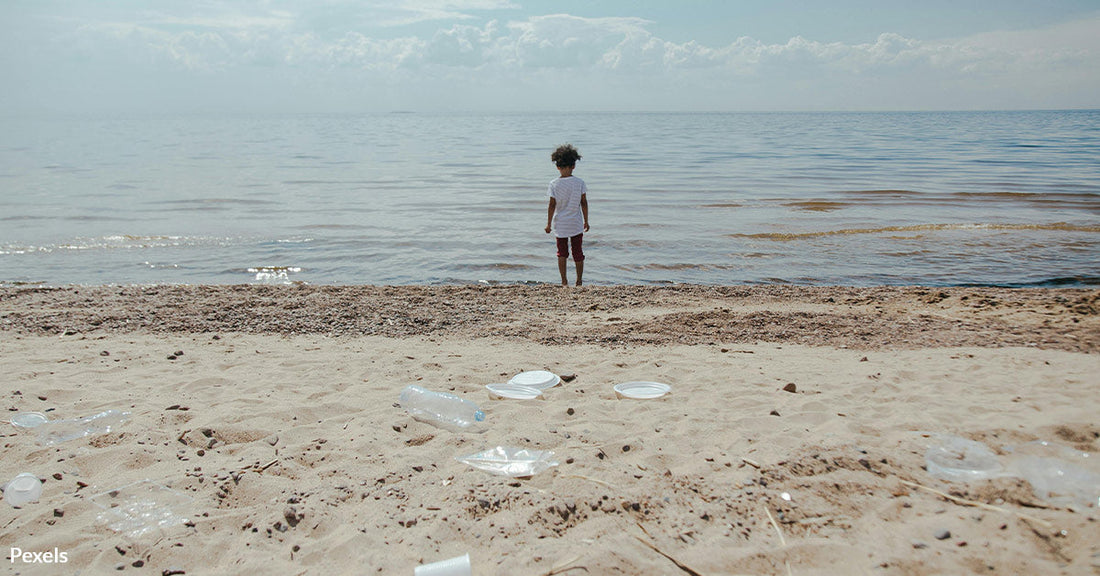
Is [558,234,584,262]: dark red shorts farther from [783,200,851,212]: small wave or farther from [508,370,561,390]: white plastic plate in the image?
[783,200,851,212]: small wave

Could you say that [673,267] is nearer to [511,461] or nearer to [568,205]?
[568,205]

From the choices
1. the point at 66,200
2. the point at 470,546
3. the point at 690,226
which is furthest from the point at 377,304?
the point at 66,200

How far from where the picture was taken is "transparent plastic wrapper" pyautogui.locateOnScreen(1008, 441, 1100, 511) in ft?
8.77

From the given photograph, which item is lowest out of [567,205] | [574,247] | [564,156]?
[574,247]

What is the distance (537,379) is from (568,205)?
402cm

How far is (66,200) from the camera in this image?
52.5 feet

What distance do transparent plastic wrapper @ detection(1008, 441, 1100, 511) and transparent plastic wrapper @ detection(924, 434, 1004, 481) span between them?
9cm

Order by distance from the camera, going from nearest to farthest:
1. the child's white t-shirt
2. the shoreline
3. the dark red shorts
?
the shoreline → the child's white t-shirt → the dark red shorts

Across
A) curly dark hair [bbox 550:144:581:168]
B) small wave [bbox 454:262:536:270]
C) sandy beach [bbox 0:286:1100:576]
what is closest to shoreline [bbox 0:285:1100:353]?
sandy beach [bbox 0:286:1100:576]

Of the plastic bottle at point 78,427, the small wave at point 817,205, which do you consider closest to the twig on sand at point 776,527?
the plastic bottle at point 78,427

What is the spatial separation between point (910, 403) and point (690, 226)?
975 centimetres

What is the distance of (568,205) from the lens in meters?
8.11

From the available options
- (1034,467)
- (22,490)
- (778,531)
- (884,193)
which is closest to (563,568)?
(778,531)

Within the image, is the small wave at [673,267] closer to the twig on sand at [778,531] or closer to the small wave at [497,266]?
the small wave at [497,266]
